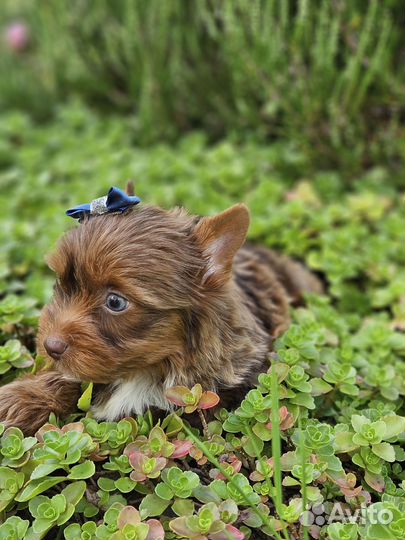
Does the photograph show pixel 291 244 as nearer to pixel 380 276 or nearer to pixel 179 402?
pixel 380 276

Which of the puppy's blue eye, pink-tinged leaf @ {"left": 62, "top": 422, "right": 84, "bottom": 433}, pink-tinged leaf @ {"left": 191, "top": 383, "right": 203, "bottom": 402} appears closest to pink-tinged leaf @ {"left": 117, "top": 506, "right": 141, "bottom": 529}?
pink-tinged leaf @ {"left": 62, "top": 422, "right": 84, "bottom": 433}

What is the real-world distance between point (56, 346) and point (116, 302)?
285mm

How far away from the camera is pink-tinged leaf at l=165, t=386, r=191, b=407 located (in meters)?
2.61

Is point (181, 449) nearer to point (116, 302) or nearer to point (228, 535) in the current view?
point (228, 535)

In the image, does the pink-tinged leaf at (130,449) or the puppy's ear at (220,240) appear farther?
the puppy's ear at (220,240)

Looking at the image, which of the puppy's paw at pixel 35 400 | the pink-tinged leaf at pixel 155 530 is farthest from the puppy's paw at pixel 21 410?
the pink-tinged leaf at pixel 155 530

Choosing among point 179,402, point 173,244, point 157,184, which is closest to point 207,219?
point 173,244

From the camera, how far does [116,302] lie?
8.55ft

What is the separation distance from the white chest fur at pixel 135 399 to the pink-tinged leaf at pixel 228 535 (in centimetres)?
64

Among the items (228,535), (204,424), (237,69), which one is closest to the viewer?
(228,535)

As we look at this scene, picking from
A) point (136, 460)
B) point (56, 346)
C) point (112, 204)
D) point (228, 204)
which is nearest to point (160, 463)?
point (136, 460)

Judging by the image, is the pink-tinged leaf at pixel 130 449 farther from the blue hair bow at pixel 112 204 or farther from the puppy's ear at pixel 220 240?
the blue hair bow at pixel 112 204

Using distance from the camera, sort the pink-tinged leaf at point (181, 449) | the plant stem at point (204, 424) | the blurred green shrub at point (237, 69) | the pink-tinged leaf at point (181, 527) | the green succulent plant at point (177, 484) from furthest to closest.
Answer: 1. the blurred green shrub at point (237, 69)
2. the plant stem at point (204, 424)
3. the pink-tinged leaf at point (181, 449)
4. the green succulent plant at point (177, 484)
5. the pink-tinged leaf at point (181, 527)

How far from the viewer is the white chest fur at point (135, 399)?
110 inches
